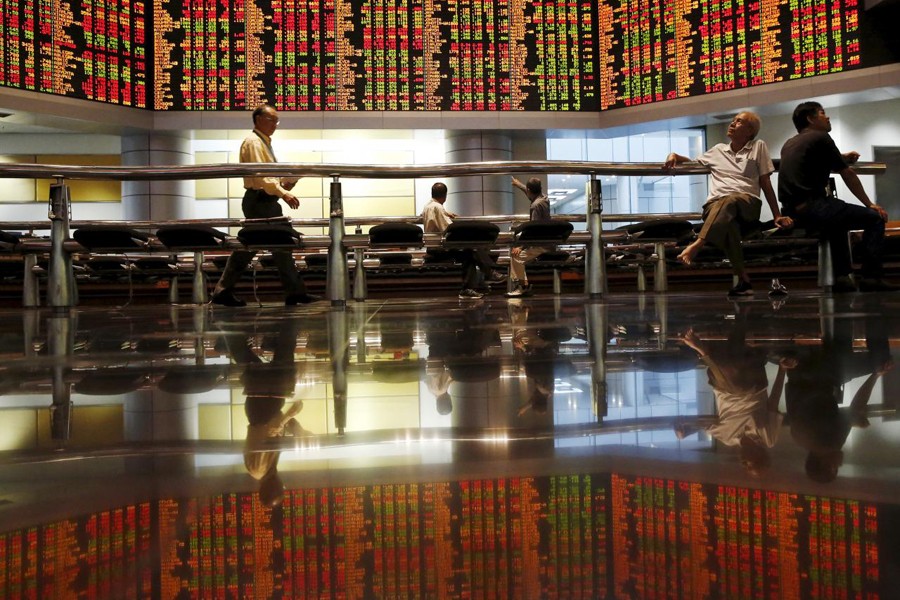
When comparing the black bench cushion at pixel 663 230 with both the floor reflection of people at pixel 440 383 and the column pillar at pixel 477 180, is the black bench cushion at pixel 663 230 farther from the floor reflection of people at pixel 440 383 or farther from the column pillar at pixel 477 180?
the column pillar at pixel 477 180

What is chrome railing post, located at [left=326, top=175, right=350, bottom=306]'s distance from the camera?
4.50 m

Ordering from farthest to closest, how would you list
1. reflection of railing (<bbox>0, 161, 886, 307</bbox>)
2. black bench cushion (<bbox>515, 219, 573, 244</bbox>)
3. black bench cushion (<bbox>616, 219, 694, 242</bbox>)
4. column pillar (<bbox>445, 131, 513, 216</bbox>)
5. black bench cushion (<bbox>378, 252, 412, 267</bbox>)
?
column pillar (<bbox>445, 131, 513, 216</bbox>), black bench cushion (<bbox>378, 252, 412, 267</bbox>), black bench cushion (<bbox>616, 219, 694, 242</bbox>), black bench cushion (<bbox>515, 219, 573, 244</bbox>), reflection of railing (<bbox>0, 161, 886, 307</bbox>)

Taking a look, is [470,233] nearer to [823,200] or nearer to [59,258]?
[823,200]

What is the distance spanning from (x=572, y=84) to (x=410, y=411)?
1043 cm

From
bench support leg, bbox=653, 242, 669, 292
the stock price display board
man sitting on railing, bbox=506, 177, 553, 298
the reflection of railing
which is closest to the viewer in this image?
the stock price display board

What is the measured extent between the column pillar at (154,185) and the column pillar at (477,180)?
361 cm

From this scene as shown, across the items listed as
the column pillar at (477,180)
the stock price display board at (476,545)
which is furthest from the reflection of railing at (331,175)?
the column pillar at (477,180)

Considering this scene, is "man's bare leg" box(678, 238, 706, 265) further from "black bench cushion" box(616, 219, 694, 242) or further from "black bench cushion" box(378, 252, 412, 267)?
A: "black bench cushion" box(378, 252, 412, 267)

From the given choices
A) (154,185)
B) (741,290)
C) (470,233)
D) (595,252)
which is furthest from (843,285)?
(154,185)

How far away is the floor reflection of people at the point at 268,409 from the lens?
662 millimetres

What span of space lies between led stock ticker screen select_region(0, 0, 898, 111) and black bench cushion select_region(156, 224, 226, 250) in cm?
609

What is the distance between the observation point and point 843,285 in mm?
4598

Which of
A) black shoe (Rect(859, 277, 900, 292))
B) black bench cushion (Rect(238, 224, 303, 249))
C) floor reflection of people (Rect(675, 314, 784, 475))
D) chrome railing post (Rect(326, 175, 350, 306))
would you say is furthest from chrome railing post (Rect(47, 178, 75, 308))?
black shoe (Rect(859, 277, 900, 292))

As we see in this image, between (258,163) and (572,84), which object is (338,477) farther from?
(572,84)
